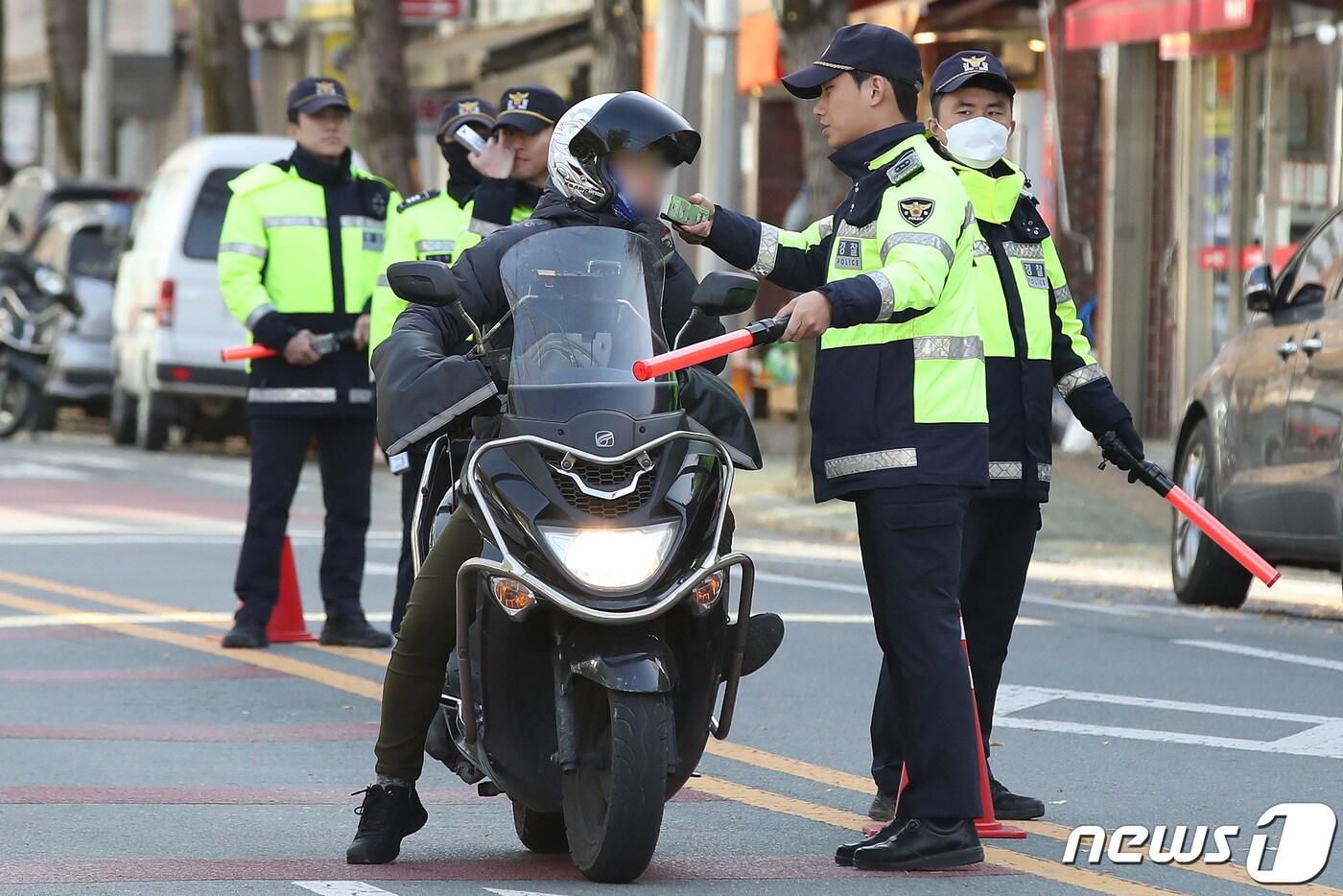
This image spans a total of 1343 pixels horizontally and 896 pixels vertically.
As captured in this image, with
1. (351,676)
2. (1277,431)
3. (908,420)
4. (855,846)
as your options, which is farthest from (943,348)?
(1277,431)

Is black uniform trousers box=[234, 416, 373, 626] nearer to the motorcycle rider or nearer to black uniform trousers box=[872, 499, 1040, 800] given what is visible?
black uniform trousers box=[872, 499, 1040, 800]

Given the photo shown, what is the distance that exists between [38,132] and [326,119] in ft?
164

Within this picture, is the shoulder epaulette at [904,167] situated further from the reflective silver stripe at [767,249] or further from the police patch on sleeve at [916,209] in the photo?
the reflective silver stripe at [767,249]

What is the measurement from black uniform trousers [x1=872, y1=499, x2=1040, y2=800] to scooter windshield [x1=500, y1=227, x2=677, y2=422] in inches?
50.3

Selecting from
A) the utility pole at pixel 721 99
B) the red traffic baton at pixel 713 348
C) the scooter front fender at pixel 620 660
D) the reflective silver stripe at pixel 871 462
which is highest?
the utility pole at pixel 721 99

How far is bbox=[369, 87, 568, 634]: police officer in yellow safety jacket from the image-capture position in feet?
29.7

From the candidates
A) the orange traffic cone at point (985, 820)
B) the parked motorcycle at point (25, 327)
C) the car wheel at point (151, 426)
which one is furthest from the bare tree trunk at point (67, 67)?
the orange traffic cone at point (985, 820)

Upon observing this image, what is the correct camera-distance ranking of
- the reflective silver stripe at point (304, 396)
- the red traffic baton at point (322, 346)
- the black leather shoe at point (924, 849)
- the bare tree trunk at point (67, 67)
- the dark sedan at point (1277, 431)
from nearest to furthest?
1. the black leather shoe at point (924, 849)
2. the red traffic baton at point (322, 346)
3. the reflective silver stripe at point (304, 396)
4. the dark sedan at point (1277, 431)
5. the bare tree trunk at point (67, 67)

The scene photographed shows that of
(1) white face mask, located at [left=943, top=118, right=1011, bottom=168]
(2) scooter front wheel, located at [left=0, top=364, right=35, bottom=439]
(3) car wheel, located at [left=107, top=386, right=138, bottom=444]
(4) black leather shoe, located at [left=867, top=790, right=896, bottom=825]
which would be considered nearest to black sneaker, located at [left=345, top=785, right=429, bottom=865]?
(4) black leather shoe, located at [left=867, top=790, right=896, bottom=825]

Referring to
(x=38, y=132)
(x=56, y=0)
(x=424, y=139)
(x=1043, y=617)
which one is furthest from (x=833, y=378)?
(x=38, y=132)

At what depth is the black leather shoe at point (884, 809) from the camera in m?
6.98

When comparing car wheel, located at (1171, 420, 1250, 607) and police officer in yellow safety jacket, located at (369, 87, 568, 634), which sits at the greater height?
police officer in yellow safety jacket, located at (369, 87, 568, 634)

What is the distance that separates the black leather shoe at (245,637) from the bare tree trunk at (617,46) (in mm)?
Answer: 11244

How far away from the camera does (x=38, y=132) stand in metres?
58.5
